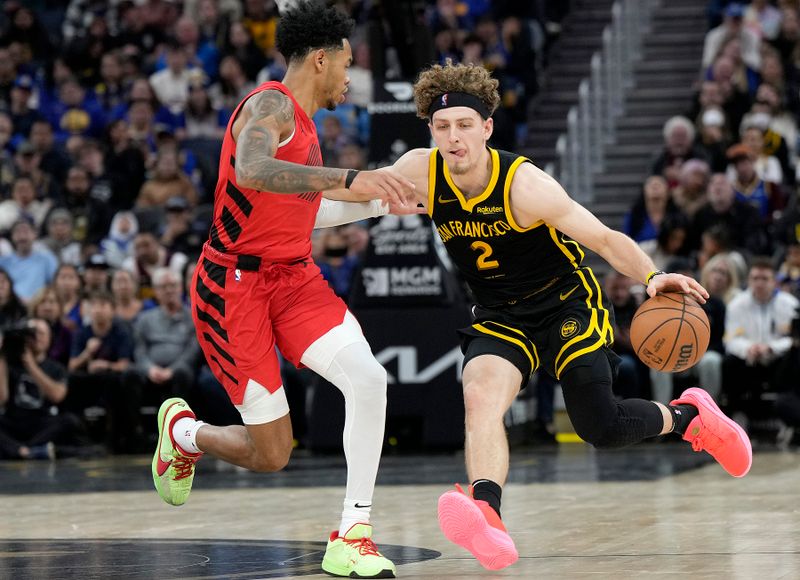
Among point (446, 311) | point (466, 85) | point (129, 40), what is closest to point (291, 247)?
point (466, 85)

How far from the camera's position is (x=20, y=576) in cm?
615

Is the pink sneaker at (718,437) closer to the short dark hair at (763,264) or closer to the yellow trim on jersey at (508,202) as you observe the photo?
the yellow trim on jersey at (508,202)

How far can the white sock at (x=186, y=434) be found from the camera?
6930 mm

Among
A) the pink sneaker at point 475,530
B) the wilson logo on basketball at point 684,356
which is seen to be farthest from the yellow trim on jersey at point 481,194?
the pink sneaker at point 475,530

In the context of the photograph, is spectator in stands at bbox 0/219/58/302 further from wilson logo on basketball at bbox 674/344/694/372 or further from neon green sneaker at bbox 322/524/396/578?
wilson logo on basketball at bbox 674/344/694/372

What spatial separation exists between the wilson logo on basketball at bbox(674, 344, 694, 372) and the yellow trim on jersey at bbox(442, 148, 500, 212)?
1.03 meters

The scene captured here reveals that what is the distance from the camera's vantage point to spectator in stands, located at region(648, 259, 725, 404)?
506 inches

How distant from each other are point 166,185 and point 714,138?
18.9 ft

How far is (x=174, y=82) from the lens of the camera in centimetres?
1845

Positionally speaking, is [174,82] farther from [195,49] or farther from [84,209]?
[84,209]

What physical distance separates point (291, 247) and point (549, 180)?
3.62ft

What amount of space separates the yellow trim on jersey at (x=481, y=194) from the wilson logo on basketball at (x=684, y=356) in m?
1.03

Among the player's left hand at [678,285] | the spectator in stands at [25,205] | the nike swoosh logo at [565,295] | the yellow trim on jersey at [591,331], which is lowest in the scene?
the spectator in stands at [25,205]

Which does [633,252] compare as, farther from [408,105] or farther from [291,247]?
[408,105]
